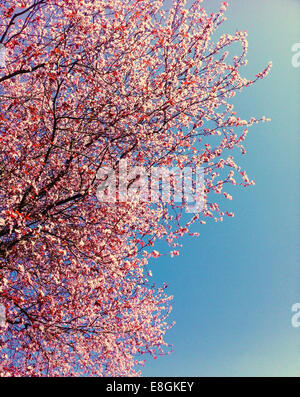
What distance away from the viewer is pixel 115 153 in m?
9.65

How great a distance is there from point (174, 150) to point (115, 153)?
1752 millimetres

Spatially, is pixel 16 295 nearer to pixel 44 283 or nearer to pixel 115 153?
pixel 44 283

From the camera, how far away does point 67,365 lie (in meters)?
9.98

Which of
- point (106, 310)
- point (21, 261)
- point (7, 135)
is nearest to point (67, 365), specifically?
point (106, 310)

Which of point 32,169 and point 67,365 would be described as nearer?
point 32,169

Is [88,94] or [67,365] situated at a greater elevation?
[88,94]

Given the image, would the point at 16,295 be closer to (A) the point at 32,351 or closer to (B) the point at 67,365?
(A) the point at 32,351
